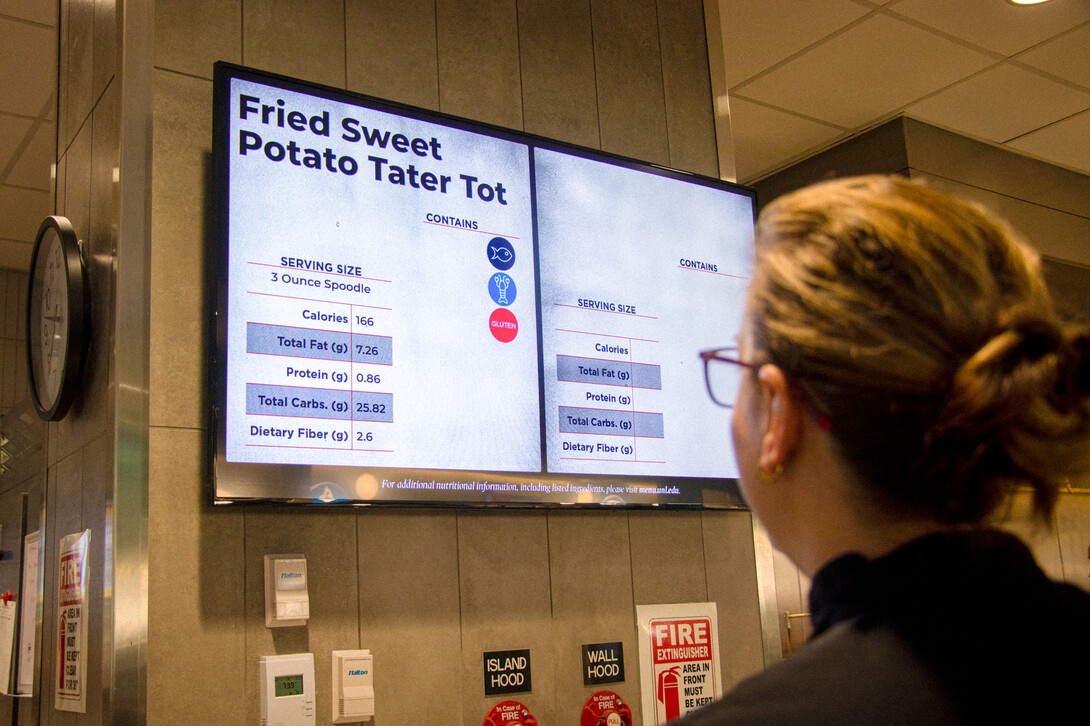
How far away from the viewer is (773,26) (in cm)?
331

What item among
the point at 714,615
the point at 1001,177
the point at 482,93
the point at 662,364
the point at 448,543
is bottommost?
the point at 714,615

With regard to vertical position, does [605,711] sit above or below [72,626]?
below

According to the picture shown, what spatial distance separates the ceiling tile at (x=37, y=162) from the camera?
382cm

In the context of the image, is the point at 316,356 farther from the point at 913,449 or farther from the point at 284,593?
the point at 913,449

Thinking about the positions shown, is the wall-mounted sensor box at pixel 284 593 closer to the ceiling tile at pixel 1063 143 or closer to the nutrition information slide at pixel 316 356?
the nutrition information slide at pixel 316 356

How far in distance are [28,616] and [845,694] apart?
2.44 meters

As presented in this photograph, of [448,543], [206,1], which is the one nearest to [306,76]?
[206,1]

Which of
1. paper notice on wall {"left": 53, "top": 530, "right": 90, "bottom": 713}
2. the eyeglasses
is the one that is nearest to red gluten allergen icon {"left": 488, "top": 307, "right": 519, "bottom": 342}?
paper notice on wall {"left": 53, "top": 530, "right": 90, "bottom": 713}

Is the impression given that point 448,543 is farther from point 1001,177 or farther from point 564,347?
point 1001,177

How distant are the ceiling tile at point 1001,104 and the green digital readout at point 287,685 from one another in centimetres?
334

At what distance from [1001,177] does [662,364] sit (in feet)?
9.53

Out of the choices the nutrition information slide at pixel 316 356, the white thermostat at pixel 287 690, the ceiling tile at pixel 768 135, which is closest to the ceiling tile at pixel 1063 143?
the ceiling tile at pixel 768 135

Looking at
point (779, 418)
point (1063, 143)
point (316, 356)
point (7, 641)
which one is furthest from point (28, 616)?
point (1063, 143)

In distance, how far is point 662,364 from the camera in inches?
92.1
